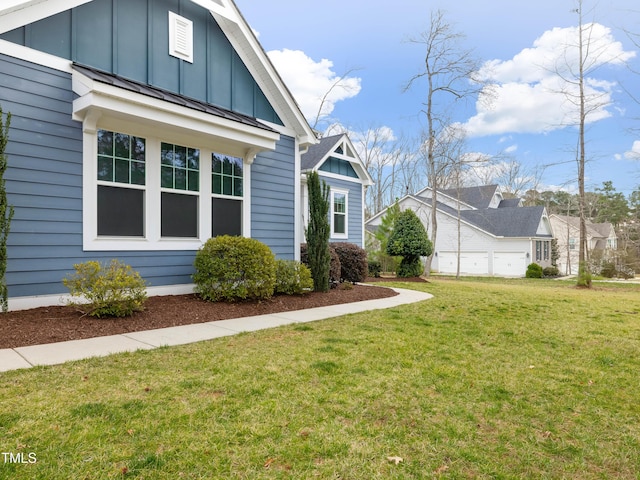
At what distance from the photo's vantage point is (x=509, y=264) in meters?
28.5

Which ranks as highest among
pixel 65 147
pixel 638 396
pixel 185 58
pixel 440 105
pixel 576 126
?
pixel 440 105

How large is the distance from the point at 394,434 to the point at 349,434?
30cm

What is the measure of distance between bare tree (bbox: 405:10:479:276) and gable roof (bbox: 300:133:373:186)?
8.30 metres

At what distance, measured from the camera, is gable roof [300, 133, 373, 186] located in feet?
46.2

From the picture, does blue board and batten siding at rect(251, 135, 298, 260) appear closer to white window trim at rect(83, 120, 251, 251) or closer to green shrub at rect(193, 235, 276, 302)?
white window trim at rect(83, 120, 251, 251)

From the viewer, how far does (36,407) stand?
2727mm

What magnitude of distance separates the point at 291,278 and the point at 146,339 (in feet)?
12.3

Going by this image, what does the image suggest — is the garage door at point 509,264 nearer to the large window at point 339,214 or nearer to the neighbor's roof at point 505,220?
the neighbor's roof at point 505,220

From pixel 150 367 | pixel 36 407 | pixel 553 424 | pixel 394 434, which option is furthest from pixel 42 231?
pixel 553 424

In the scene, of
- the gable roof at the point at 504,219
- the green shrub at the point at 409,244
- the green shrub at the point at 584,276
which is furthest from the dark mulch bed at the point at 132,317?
the gable roof at the point at 504,219

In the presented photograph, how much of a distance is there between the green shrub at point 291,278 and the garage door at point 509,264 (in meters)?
24.4

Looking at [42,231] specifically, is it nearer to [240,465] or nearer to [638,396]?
[240,465]

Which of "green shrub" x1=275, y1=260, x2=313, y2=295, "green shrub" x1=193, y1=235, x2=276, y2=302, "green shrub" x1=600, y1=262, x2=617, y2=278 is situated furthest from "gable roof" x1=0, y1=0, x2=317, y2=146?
"green shrub" x1=600, y1=262, x2=617, y2=278

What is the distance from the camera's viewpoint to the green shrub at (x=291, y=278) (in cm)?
809
